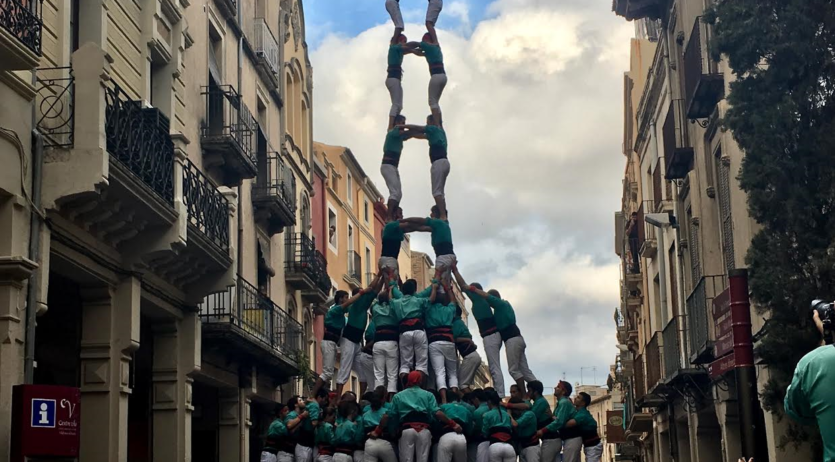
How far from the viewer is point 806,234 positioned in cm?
1302

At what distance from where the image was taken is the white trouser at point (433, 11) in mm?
22859

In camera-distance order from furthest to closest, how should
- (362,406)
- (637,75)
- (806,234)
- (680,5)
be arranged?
(637,75)
(680,5)
(362,406)
(806,234)

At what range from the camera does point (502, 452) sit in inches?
675

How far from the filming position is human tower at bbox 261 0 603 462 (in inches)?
663

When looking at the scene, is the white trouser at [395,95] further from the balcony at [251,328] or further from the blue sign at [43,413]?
the blue sign at [43,413]

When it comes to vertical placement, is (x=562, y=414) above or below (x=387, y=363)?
below

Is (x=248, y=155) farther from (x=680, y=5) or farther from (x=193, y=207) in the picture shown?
(x=680, y=5)

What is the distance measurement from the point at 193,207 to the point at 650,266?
21.6 meters

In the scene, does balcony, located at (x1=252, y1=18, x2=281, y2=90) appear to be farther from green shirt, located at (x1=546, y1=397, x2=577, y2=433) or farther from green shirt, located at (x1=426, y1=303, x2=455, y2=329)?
green shirt, located at (x1=546, y1=397, x2=577, y2=433)

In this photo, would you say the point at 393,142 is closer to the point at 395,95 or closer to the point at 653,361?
the point at 395,95

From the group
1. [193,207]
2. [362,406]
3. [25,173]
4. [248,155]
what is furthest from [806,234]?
[248,155]

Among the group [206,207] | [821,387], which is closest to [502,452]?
[206,207]

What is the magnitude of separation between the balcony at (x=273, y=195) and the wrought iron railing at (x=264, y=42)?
102 inches

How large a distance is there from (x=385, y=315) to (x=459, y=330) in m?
1.46
